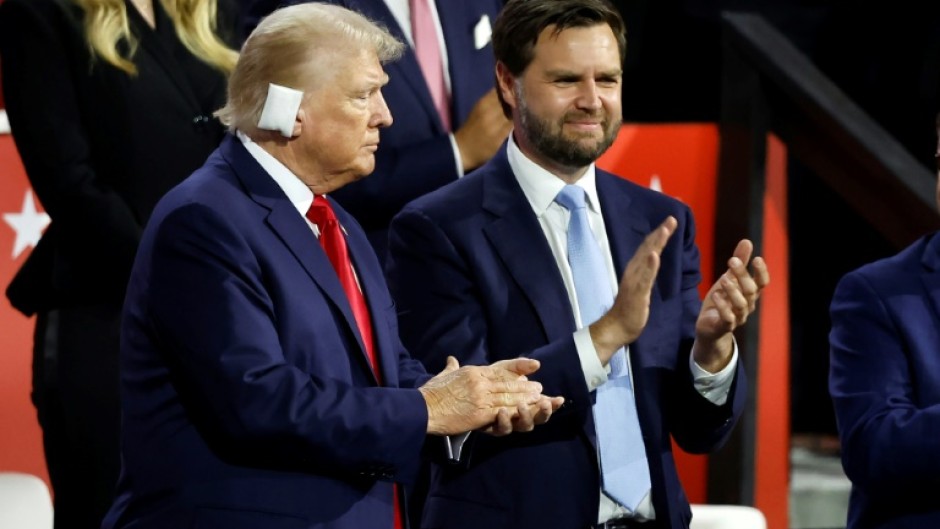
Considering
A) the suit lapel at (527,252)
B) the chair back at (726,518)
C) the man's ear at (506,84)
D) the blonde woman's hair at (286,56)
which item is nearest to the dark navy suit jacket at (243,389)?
the blonde woman's hair at (286,56)

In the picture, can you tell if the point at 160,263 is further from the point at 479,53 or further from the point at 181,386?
the point at 479,53

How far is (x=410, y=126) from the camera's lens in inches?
117

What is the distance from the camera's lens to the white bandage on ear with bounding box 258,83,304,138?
2199 millimetres

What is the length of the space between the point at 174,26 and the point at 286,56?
32.2 inches

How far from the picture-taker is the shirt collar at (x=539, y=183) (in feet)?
8.92

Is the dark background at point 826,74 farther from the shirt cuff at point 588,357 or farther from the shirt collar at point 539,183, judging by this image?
the shirt cuff at point 588,357

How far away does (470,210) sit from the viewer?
8.79 ft

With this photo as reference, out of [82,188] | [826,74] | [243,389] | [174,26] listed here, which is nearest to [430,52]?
[174,26]

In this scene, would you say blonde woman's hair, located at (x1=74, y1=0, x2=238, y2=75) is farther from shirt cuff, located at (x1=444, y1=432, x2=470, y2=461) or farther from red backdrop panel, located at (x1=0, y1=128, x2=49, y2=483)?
shirt cuff, located at (x1=444, y1=432, x2=470, y2=461)

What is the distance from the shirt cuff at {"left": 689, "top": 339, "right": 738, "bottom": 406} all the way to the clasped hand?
18.0 inches

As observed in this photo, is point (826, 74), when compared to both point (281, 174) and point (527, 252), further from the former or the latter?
point (281, 174)

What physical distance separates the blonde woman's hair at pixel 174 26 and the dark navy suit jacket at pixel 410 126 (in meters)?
0.09

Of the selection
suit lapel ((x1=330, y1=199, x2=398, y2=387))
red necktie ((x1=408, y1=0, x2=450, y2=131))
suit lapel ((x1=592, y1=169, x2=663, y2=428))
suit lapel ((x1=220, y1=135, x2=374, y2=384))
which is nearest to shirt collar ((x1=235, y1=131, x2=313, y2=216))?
suit lapel ((x1=220, y1=135, x2=374, y2=384))

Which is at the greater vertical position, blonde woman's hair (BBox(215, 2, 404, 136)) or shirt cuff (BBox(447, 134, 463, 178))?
blonde woman's hair (BBox(215, 2, 404, 136))
